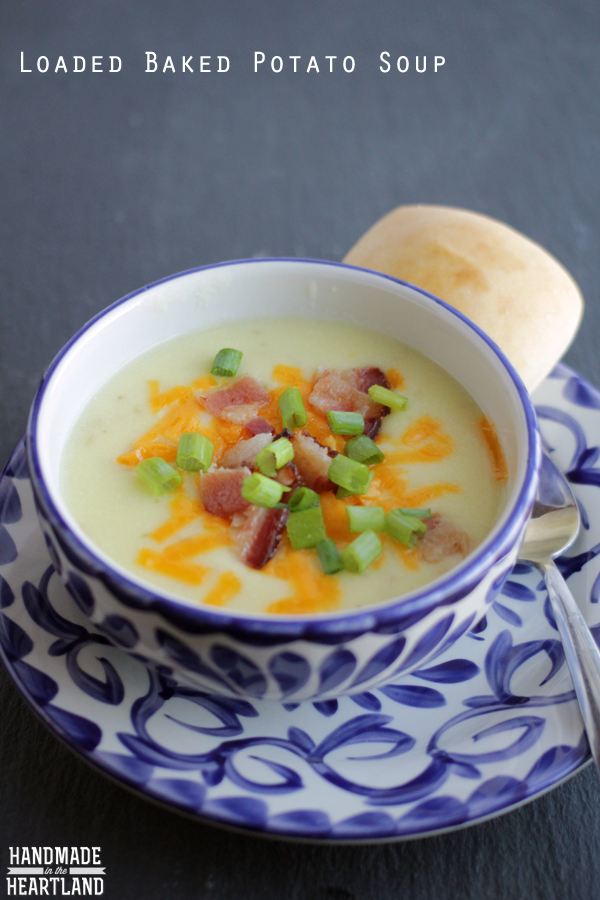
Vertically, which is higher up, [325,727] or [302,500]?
[302,500]

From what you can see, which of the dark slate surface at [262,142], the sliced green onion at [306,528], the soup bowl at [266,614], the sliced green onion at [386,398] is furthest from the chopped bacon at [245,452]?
the dark slate surface at [262,142]

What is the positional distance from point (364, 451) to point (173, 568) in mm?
633

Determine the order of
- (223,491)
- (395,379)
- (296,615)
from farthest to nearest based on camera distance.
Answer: (395,379), (223,491), (296,615)

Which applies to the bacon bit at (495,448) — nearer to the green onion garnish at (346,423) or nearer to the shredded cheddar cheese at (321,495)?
the shredded cheddar cheese at (321,495)

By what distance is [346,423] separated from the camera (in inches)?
95.4

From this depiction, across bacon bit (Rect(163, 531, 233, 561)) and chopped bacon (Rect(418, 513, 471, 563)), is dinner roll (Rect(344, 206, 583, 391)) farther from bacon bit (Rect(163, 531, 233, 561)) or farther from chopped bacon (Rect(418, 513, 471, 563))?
bacon bit (Rect(163, 531, 233, 561))

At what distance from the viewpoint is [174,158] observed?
4.66 meters

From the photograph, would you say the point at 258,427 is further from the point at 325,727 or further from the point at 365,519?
the point at 325,727

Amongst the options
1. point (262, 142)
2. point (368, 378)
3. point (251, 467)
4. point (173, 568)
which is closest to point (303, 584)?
point (173, 568)

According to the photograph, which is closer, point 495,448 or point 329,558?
point 329,558

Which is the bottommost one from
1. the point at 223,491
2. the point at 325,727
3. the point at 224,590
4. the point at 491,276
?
the point at 325,727

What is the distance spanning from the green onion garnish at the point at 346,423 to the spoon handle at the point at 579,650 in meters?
0.65

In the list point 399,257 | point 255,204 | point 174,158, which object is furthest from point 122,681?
point 174,158

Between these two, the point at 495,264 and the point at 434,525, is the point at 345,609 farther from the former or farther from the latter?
the point at 495,264
